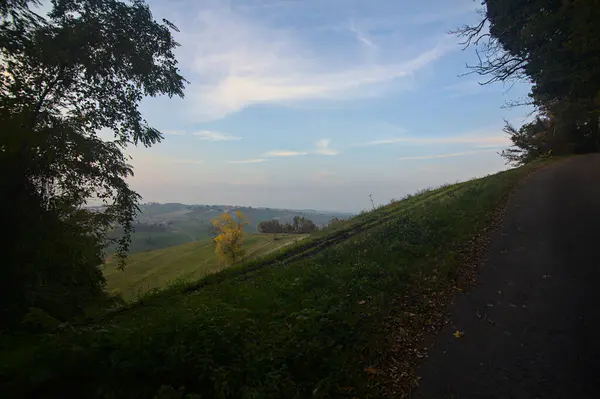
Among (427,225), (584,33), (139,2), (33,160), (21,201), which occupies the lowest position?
(427,225)

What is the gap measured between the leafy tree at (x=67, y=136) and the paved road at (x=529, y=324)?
855cm

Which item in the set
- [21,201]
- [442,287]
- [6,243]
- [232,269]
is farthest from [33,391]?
[232,269]

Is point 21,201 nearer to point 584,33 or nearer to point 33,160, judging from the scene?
point 33,160

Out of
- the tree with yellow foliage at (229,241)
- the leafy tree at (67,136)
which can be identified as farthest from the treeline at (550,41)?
the tree with yellow foliage at (229,241)

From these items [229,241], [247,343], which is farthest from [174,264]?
[247,343]

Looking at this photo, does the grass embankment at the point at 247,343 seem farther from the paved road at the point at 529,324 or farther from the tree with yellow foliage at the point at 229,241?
the tree with yellow foliage at the point at 229,241

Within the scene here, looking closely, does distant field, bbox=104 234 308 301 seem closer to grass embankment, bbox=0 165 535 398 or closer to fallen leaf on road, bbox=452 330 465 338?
grass embankment, bbox=0 165 535 398

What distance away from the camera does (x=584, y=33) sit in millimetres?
8500

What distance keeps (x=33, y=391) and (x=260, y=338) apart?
2.89m

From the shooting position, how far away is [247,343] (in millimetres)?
4797

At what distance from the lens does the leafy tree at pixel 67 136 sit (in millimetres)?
6973

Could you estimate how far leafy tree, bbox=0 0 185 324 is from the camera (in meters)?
6.97

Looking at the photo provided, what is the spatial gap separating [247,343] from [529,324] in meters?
4.96

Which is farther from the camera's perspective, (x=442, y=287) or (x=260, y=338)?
(x=442, y=287)
